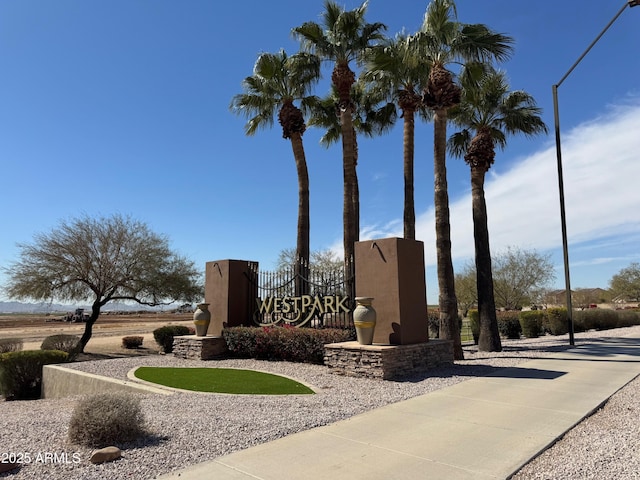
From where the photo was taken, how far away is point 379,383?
9539 millimetres

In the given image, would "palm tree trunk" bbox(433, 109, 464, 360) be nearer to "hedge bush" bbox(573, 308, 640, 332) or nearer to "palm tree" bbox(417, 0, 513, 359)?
"palm tree" bbox(417, 0, 513, 359)

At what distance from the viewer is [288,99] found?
1914 centimetres

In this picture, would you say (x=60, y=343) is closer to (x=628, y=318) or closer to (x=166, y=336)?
(x=166, y=336)

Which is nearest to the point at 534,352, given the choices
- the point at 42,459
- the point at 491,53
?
the point at 491,53

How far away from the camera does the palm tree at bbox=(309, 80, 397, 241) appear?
21.4 m

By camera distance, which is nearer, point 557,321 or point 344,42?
point 344,42

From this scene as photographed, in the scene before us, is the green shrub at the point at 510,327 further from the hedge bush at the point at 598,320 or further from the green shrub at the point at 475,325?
the hedge bush at the point at 598,320

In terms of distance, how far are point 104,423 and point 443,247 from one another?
1192cm

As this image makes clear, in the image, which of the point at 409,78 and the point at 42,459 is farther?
the point at 409,78

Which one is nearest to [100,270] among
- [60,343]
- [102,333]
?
[60,343]

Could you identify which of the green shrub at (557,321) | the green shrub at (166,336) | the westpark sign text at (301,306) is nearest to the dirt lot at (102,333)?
the green shrub at (166,336)

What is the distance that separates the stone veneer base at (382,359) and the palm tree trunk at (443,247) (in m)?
2.44

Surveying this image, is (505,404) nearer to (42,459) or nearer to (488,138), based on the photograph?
(42,459)

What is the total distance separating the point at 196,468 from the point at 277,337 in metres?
8.96
